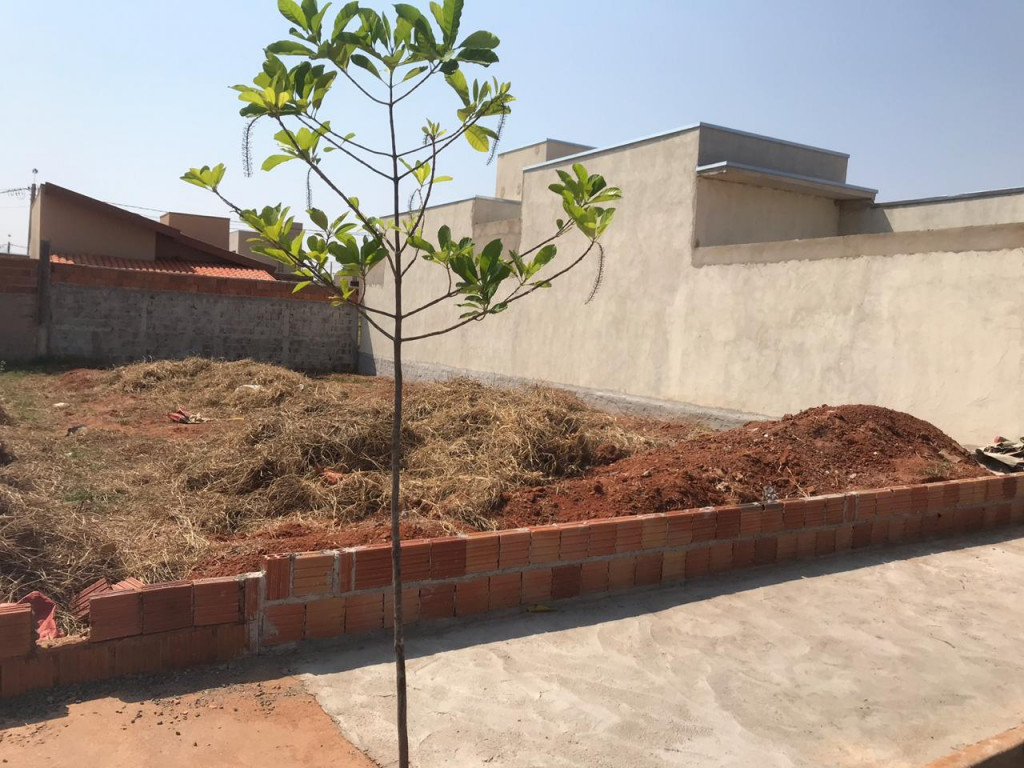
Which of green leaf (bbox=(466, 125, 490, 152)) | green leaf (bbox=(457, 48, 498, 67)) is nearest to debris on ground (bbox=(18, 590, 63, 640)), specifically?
green leaf (bbox=(466, 125, 490, 152))

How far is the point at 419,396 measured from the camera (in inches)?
343

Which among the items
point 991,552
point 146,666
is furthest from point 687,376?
point 146,666

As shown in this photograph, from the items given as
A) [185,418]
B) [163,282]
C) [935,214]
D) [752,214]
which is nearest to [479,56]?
[185,418]

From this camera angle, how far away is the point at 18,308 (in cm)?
1562

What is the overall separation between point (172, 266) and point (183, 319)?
3.93m

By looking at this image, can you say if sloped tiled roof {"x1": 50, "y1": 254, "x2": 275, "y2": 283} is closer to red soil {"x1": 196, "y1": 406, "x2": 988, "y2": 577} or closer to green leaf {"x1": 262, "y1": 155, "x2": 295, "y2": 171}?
red soil {"x1": 196, "y1": 406, "x2": 988, "y2": 577}

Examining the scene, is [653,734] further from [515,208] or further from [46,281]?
[46,281]

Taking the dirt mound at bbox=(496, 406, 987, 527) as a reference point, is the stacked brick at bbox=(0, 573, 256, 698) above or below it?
below

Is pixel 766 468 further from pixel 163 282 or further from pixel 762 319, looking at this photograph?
pixel 163 282

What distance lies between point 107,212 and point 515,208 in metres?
10.3

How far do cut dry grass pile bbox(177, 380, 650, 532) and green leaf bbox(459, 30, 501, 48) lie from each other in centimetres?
311

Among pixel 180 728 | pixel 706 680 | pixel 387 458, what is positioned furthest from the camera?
pixel 387 458

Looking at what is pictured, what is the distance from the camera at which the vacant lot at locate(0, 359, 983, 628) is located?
4.30 metres

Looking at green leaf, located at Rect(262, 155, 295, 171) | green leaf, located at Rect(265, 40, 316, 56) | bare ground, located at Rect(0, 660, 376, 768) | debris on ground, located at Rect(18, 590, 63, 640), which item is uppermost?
green leaf, located at Rect(265, 40, 316, 56)
